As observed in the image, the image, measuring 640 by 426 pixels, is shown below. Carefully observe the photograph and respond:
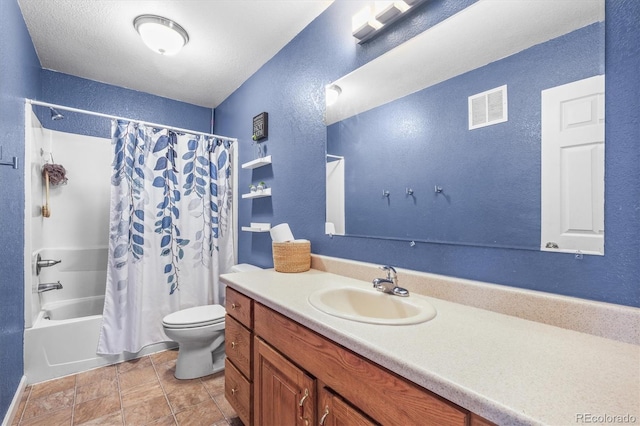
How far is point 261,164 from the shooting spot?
236 cm

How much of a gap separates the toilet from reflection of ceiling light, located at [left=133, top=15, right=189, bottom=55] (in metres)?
1.87

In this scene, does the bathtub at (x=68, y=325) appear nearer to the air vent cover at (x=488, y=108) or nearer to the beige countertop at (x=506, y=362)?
the beige countertop at (x=506, y=362)

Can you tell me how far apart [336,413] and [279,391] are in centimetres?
35

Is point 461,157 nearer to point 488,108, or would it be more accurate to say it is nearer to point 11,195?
point 488,108

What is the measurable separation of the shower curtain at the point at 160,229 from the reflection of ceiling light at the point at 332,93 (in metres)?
1.33

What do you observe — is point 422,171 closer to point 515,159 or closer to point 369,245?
point 515,159

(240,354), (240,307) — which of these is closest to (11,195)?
(240,307)

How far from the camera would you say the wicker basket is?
1664mm

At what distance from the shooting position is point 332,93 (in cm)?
171

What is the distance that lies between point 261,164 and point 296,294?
142cm

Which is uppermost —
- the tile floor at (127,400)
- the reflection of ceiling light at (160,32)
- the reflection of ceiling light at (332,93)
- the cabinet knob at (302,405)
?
the reflection of ceiling light at (160,32)

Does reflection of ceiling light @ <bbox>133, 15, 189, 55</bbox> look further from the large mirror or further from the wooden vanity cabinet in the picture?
the wooden vanity cabinet

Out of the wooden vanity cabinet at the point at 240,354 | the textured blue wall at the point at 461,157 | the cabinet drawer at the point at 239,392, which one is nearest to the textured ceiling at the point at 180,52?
the textured blue wall at the point at 461,157

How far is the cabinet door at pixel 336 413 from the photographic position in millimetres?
772
